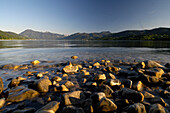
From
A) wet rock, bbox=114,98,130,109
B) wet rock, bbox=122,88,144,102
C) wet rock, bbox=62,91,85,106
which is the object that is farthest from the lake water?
wet rock, bbox=114,98,130,109

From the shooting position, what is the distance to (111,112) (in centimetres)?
473

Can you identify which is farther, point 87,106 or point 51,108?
point 87,106

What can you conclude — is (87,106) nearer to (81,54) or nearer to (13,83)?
(13,83)

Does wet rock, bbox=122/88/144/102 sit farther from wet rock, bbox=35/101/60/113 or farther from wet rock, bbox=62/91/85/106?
wet rock, bbox=35/101/60/113

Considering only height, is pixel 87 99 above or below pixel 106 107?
above

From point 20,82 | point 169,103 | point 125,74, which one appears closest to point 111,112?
point 169,103

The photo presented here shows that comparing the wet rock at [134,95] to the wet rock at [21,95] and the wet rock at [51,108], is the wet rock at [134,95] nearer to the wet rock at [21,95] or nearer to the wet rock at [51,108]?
the wet rock at [51,108]

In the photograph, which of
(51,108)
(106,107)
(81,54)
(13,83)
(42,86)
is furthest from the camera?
(81,54)

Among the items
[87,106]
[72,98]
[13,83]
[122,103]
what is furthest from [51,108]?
[13,83]

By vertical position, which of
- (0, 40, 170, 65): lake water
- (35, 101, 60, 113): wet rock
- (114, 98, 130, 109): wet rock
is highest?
(0, 40, 170, 65): lake water

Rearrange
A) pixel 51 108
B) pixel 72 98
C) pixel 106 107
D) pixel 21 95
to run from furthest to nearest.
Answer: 1. pixel 21 95
2. pixel 72 98
3. pixel 106 107
4. pixel 51 108

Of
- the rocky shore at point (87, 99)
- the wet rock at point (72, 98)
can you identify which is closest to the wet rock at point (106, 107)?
the rocky shore at point (87, 99)

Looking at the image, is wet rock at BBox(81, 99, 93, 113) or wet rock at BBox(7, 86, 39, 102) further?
wet rock at BBox(7, 86, 39, 102)

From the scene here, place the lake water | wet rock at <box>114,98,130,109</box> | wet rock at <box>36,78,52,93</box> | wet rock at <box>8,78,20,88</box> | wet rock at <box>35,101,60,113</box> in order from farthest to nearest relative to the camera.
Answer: the lake water < wet rock at <box>8,78,20,88</box> < wet rock at <box>36,78,52,93</box> < wet rock at <box>114,98,130,109</box> < wet rock at <box>35,101,60,113</box>
